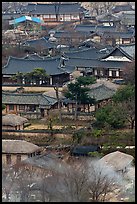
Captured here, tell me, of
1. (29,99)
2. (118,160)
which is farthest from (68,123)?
Answer: (118,160)

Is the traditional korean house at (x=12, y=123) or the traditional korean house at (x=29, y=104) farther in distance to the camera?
the traditional korean house at (x=29, y=104)

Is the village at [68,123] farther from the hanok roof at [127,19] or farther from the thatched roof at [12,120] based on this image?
the hanok roof at [127,19]

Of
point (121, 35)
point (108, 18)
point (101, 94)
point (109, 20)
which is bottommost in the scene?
point (101, 94)

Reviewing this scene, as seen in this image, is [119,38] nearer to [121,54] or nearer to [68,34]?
[68,34]

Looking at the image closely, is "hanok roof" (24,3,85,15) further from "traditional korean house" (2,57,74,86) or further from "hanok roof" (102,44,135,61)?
"traditional korean house" (2,57,74,86)

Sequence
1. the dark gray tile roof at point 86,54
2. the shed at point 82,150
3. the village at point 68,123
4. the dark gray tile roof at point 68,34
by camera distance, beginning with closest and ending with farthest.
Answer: the village at point 68,123
the shed at point 82,150
the dark gray tile roof at point 86,54
the dark gray tile roof at point 68,34

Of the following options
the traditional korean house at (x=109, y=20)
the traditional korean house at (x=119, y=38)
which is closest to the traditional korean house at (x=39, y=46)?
the traditional korean house at (x=119, y=38)
